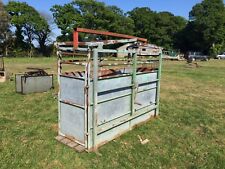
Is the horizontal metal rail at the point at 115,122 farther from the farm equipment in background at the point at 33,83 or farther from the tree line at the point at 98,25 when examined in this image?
the tree line at the point at 98,25

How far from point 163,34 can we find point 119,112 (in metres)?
57.7

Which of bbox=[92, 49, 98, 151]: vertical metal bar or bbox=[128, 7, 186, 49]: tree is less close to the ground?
bbox=[128, 7, 186, 49]: tree

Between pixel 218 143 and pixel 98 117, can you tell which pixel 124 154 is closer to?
pixel 98 117

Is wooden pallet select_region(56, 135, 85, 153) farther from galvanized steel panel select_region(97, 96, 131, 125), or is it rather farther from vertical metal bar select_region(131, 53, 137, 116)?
vertical metal bar select_region(131, 53, 137, 116)

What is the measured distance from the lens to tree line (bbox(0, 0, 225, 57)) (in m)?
47.9

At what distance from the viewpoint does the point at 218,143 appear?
5383 millimetres

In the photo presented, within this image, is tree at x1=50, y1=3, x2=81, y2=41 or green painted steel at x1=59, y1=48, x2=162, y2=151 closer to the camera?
green painted steel at x1=59, y1=48, x2=162, y2=151

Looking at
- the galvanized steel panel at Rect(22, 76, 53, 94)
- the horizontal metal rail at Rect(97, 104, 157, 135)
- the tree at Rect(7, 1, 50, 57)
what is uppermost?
the tree at Rect(7, 1, 50, 57)

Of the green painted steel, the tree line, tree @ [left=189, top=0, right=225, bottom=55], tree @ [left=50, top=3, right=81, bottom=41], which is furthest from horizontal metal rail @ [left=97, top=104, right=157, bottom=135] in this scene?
tree @ [left=189, top=0, right=225, bottom=55]

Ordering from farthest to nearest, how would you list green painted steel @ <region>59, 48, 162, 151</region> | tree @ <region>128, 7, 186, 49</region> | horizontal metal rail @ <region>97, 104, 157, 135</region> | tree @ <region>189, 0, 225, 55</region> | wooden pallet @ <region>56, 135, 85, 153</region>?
1. tree @ <region>128, 7, 186, 49</region>
2. tree @ <region>189, 0, 225, 55</region>
3. horizontal metal rail @ <region>97, 104, 157, 135</region>
4. wooden pallet @ <region>56, 135, 85, 153</region>
5. green painted steel @ <region>59, 48, 162, 151</region>

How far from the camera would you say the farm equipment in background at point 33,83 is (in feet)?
31.4

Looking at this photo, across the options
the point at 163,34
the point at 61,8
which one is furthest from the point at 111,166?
the point at 163,34

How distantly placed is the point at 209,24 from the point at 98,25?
22814 mm

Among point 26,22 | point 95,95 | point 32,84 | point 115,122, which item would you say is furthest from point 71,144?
point 26,22
